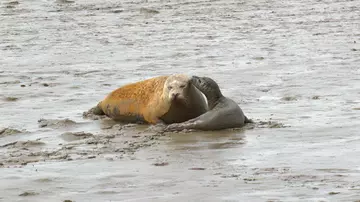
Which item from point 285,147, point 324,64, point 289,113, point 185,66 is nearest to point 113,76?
point 185,66

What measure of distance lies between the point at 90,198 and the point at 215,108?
3322mm

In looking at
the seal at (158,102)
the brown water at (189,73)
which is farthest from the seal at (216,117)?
the brown water at (189,73)

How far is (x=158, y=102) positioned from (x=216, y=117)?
0.79 m

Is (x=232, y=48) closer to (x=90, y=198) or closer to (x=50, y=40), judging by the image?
(x=50, y=40)

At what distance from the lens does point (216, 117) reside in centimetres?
1010

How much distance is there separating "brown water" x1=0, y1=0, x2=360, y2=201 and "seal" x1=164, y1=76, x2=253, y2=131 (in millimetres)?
291

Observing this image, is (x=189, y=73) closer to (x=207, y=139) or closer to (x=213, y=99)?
(x=213, y=99)

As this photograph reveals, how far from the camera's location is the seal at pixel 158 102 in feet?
34.2

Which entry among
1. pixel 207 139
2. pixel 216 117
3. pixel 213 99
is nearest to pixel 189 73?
pixel 213 99

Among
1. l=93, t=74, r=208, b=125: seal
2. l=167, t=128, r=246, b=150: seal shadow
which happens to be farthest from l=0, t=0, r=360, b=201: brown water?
l=93, t=74, r=208, b=125: seal

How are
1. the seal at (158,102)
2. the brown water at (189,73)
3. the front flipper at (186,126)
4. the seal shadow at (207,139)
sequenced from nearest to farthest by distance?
the brown water at (189,73)
the seal shadow at (207,139)
the front flipper at (186,126)
the seal at (158,102)

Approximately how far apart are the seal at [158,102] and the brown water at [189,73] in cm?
21

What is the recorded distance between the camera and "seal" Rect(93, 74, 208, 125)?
410 inches

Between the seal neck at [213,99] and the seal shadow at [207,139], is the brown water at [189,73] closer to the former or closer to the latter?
the seal shadow at [207,139]
